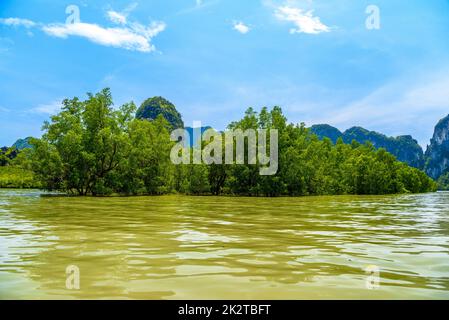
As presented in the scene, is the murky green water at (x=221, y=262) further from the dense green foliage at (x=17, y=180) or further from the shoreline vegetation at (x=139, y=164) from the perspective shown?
the dense green foliage at (x=17, y=180)

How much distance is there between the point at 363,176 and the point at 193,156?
1554 inches

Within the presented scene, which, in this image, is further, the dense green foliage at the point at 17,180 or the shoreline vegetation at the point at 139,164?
the dense green foliage at the point at 17,180

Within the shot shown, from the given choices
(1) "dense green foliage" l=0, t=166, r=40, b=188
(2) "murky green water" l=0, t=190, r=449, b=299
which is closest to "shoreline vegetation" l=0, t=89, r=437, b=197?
(1) "dense green foliage" l=0, t=166, r=40, b=188

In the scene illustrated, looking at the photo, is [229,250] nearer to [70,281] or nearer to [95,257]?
[95,257]

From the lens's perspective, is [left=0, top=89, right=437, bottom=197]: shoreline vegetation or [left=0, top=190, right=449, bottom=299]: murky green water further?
[left=0, top=89, right=437, bottom=197]: shoreline vegetation

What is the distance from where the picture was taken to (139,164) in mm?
52625

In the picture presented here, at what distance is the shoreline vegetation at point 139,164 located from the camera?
45.3m

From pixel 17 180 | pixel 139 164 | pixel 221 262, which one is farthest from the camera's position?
pixel 17 180

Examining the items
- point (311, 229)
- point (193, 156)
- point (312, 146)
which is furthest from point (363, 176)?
point (311, 229)

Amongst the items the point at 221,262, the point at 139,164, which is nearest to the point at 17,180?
the point at 139,164

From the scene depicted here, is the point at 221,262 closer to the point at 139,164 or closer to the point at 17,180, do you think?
the point at 139,164

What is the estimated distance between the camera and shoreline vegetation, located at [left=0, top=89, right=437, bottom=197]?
45.3 meters

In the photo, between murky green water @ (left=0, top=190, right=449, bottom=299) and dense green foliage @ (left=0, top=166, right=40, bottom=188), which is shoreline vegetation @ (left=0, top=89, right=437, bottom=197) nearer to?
dense green foliage @ (left=0, top=166, right=40, bottom=188)

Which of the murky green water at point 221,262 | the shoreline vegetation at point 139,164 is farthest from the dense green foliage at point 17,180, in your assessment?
the murky green water at point 221,262
